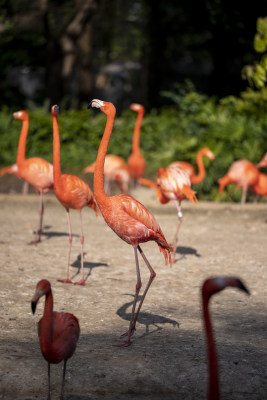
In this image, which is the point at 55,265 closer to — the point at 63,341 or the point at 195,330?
the point at 195,330

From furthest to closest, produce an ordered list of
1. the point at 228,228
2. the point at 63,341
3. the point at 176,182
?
the point at 228,228
the point at 176,182
the point at 63,341

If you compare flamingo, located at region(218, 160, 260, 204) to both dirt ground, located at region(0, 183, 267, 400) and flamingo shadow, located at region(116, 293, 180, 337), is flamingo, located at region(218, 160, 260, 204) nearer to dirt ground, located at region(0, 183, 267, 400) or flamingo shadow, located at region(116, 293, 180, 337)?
dirt ground, located at region(0, 183, 267, 400)

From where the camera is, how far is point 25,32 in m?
20.7

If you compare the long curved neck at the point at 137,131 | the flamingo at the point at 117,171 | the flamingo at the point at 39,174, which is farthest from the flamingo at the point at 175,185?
the flamingo at the point at 117,171

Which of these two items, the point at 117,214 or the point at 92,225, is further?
the point at 92,225

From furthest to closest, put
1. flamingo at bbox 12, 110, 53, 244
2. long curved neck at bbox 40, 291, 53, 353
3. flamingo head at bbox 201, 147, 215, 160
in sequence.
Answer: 1. flamingo head at bbox 201, 147, 215, 160
2. flamingo at bbox 12, 110, 53, 244
3. long curved neck at bbox 40, 291, 53, 353

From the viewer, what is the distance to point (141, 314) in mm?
5191

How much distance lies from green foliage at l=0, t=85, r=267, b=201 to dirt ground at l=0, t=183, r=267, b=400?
2.55 metres

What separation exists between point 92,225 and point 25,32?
1350cm

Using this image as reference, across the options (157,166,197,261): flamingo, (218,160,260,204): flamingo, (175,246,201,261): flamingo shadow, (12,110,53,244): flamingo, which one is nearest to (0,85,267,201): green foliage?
(218,160,260,204): flamingo

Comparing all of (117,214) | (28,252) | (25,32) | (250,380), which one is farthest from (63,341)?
(25,32)

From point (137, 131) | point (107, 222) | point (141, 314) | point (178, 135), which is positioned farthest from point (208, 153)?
point (107, 222)

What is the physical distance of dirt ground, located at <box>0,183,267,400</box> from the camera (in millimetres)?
3758

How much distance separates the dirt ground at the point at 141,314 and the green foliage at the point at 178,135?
2.55 meters
